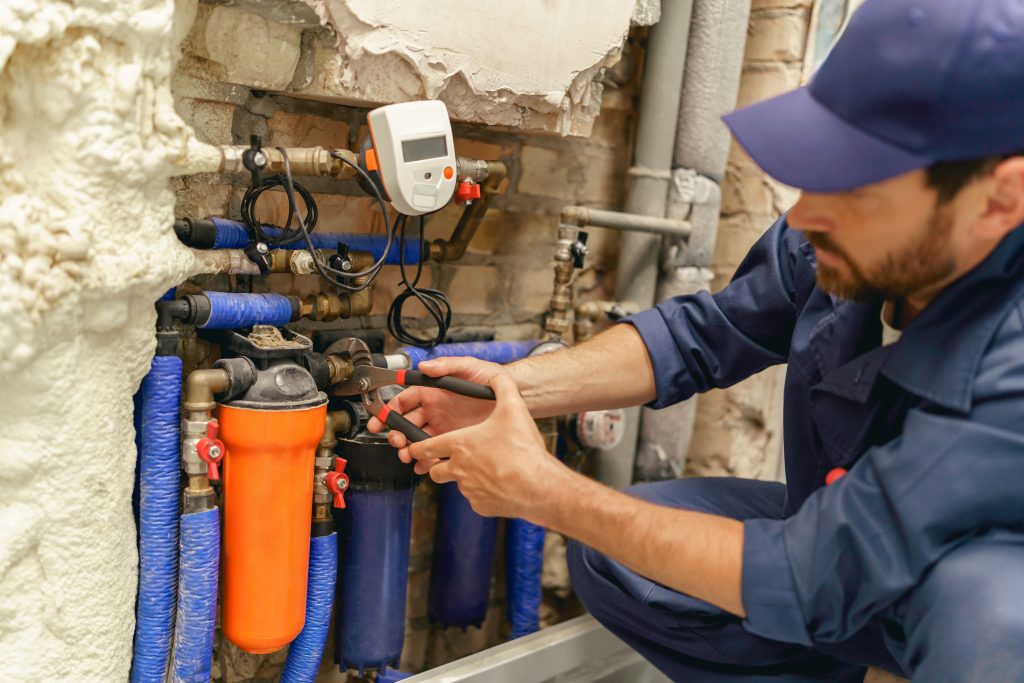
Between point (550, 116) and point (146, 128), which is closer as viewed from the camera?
point (146, 128)

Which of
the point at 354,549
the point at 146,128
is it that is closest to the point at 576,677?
the point at 354,549

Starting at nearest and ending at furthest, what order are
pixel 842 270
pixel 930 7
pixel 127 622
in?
pixel 930 7, pixel 842 270, pixel 127 622

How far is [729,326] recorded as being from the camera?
1118 millimetres

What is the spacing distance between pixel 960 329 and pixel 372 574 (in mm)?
740

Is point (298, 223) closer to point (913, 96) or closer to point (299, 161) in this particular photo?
point (299, 161)

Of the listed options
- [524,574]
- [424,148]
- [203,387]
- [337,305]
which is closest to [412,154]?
[424,148]

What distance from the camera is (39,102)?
2.54 feet

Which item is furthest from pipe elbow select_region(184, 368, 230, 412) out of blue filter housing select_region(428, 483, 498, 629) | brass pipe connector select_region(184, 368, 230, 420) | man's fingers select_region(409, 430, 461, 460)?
blue filter housing select_region(428, 483, 498, 629)

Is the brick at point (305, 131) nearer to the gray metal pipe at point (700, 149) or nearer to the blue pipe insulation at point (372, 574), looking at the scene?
the blue pipe insulation at point (372, 574)

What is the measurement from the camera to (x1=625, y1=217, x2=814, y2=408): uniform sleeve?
1093 millimetres

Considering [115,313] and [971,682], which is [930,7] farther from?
[115,313]

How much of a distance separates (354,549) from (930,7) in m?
0.87

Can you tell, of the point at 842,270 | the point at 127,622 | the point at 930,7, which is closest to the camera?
the point at 930,7

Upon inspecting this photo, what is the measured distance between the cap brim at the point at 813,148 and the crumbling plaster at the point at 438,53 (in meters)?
0.37
